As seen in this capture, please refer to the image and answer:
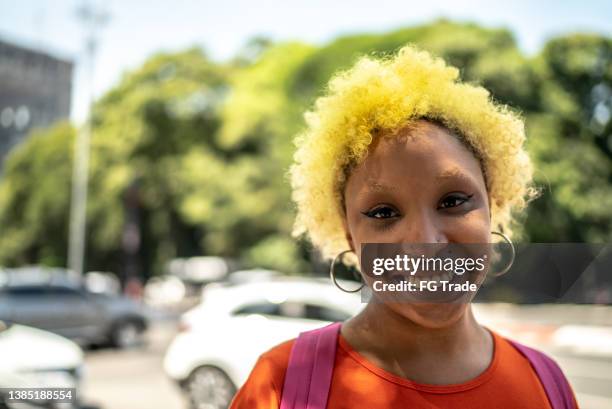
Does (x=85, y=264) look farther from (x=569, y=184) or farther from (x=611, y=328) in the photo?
(x=611, y=328)

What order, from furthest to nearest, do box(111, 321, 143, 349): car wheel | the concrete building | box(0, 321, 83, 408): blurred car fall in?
the concrete building < box(111, 321, 143, 349): car wheel < box(0, 321, 83, 408): blurred car

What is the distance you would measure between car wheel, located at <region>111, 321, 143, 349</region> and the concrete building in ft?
40.2

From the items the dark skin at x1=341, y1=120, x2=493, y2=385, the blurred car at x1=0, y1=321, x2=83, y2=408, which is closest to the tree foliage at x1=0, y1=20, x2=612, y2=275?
the blurred car at x1=0, y1=321, x2=83, y2=408

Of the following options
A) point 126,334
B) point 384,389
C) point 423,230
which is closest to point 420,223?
point 423,230

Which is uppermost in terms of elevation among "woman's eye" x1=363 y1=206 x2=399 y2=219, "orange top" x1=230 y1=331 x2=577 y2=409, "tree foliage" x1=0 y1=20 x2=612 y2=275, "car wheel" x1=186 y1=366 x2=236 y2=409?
"tree foliage" x1=0 y1=20 x2=612 y2=275

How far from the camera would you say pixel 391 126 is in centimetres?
109

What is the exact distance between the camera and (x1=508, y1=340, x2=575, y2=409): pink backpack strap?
112 cm

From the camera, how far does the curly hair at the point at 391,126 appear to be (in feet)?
3.67

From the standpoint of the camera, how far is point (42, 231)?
3155 cm

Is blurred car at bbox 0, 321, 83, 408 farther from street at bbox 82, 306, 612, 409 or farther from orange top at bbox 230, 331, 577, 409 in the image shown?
orange top at bbox 230, 331, 577, 409

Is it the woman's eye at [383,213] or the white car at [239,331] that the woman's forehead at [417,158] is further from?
the white car at [239,331]

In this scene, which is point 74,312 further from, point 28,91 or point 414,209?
point 28,91

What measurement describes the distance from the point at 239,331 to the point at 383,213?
4844 mm

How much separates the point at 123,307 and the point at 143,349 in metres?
0.86
